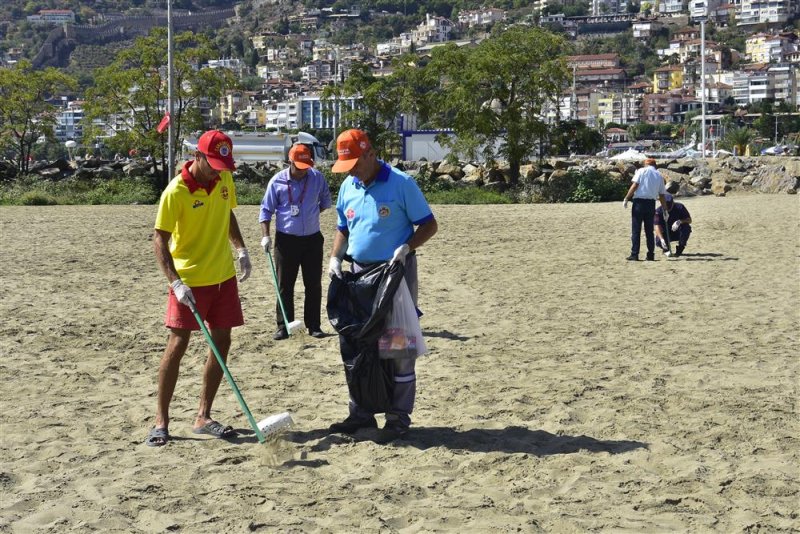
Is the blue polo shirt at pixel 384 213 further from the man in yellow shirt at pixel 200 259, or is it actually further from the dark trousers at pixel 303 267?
the dark trousers at pixel 303 267

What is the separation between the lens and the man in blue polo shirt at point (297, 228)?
29.8 ft

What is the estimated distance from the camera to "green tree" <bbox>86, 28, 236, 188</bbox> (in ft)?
116

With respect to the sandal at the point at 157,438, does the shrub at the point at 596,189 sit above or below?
above

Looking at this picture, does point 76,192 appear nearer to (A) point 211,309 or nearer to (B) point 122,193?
(B) point 122,193

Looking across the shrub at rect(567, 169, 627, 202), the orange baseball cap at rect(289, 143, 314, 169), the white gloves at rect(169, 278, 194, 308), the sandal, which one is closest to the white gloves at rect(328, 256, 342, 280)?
the white gloves at rect(169, 278, 194, 308)

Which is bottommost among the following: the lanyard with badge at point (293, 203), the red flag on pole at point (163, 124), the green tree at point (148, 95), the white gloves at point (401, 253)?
the white gloves at point (401, 253)

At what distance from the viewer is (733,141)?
306 ft

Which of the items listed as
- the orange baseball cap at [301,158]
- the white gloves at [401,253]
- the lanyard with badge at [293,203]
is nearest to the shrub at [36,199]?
the lanyard with badge at [293,203]

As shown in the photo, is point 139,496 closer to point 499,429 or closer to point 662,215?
point 499,429

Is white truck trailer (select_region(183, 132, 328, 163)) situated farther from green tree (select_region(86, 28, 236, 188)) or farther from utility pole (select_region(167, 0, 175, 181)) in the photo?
utility pole (select_region(167, 0, 175, 181))

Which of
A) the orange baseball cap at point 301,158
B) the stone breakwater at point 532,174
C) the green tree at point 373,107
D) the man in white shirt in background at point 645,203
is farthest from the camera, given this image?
the green tree at point 373,107

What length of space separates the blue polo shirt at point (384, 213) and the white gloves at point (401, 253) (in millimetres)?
132

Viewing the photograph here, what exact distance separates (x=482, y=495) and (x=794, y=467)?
171 cm

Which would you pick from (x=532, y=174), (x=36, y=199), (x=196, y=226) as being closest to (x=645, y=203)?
(x=196, y=226)
